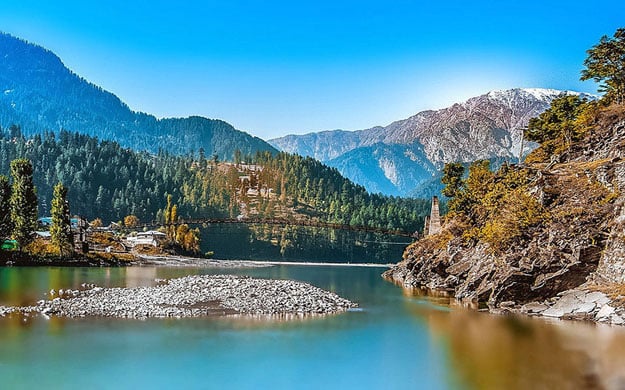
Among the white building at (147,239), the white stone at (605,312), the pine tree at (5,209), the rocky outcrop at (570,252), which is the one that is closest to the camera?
the white stone at (605,312)

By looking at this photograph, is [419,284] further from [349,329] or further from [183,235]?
[183,235]

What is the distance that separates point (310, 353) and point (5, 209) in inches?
3551

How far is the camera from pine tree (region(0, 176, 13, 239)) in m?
104

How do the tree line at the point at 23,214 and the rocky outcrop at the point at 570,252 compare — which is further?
the tree line at the point at 23,214

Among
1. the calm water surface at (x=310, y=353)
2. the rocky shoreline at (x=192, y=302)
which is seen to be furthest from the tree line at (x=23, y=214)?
the calm water surface at (x=310, y=353)

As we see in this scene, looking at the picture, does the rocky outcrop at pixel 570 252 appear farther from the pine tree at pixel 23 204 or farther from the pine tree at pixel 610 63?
the pine tree at pixel 23 204

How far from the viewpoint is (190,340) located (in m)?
36.4

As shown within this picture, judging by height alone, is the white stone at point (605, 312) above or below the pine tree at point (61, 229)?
below

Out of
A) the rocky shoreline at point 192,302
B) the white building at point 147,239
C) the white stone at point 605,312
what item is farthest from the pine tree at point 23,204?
the white stone at point 605,312

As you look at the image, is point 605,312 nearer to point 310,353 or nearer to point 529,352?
point 529,352

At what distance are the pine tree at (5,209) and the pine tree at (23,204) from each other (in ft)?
2.69

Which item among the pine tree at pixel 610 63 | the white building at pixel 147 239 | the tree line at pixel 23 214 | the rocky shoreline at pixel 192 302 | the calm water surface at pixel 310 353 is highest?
the pine tree at pixel 610 63

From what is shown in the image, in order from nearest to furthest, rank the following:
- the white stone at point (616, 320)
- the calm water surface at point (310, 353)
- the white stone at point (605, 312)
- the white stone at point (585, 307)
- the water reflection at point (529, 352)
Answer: the calm water surface at point (310, 353), the water reflection at point (529, 352), the white stone at point (616, 320), the white stone at point (605, 312), the white stone at point (585, 307)

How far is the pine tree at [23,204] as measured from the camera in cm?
10194
